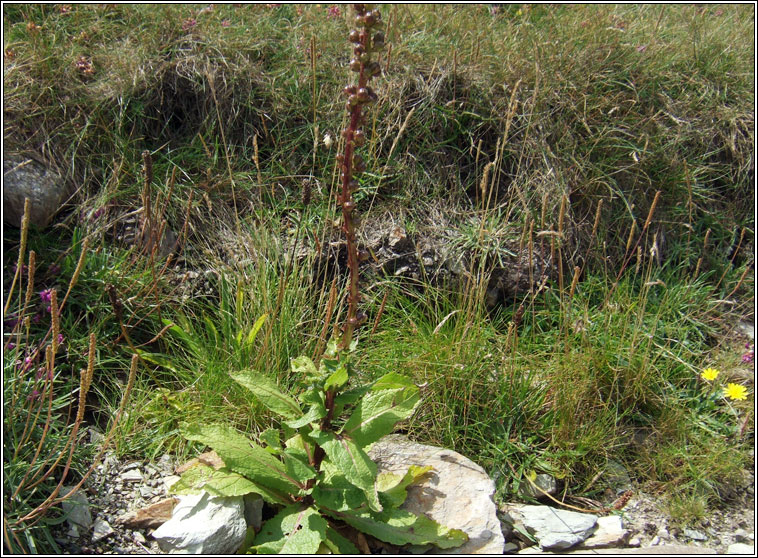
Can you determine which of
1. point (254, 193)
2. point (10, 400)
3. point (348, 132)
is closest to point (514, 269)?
point (254, 193)

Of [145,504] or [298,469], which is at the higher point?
[298,469]

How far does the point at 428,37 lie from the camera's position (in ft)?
13.3

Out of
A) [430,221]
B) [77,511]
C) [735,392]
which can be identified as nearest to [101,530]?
[77,511]

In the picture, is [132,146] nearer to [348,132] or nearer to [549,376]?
[348,132]

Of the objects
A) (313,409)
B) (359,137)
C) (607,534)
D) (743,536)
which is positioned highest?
(359,137)

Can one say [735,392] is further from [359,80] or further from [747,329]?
[359,80]

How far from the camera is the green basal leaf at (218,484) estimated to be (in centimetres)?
208

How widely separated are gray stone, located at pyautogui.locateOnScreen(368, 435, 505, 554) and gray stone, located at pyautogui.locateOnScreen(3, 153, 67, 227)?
2.02 m

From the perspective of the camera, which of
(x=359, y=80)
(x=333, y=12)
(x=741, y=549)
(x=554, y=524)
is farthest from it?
(x=333, y=12)

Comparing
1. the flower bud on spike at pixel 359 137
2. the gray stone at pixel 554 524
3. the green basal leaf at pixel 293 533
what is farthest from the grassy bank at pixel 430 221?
the flower bud on spike at pixel 359 137

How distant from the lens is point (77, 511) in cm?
221

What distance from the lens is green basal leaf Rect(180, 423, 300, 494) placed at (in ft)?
6.94

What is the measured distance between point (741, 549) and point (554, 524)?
789 mm

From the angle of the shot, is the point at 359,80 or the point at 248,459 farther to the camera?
the point at 248,459
